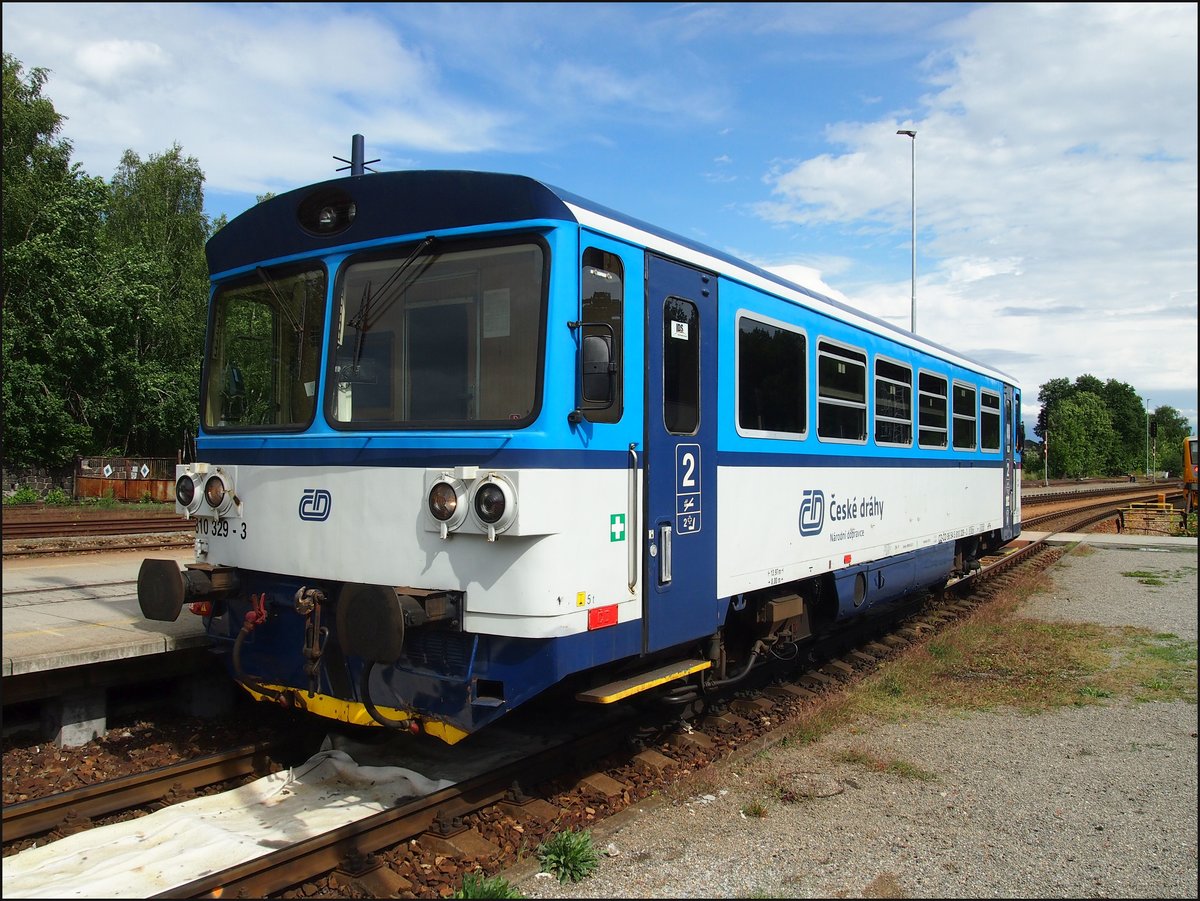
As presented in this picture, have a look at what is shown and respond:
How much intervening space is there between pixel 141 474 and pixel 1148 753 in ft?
100

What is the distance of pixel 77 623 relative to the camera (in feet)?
23.5

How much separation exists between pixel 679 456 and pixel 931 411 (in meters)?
5.78

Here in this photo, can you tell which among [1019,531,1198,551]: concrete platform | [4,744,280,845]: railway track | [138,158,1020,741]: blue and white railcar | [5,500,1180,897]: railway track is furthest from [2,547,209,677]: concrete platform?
[1019,531,1198,551]: concrete platform

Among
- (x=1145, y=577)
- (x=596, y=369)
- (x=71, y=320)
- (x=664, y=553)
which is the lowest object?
(x=1145, y=577)

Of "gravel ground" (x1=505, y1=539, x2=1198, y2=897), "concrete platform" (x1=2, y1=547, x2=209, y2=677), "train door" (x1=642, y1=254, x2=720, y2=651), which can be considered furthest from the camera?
"concrete platform" (x1=2, y1=547, x2=209, y2=677)

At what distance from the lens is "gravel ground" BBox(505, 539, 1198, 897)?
4402 mm

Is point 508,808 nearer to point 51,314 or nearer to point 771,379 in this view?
point 771,379

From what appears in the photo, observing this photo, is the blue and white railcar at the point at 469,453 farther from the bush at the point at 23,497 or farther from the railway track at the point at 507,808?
the bush at the point at 23,497

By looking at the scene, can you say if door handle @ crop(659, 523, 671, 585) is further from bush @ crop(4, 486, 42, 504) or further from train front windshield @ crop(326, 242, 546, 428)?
bush @ crop(4, 486, 42, 504)

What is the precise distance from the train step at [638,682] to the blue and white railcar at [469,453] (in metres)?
0.03

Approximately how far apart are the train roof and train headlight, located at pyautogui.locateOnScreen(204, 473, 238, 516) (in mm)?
1373

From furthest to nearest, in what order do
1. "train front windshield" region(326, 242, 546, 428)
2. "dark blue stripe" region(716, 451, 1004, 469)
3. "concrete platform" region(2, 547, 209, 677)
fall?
1. "dark blue stripe" region(716, 451, 1004, 469)
2. "concrete platform" region(2, 547, 209, 677)
3. "train front windshield" region(326, 242, 546, 428)

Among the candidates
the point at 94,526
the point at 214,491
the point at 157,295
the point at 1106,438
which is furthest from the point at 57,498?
the point at 1106,438

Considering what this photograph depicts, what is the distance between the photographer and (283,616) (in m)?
5.49
